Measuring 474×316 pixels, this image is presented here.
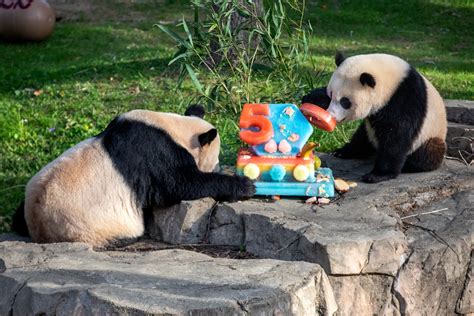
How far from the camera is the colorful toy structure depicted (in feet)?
15.2

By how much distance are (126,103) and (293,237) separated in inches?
166

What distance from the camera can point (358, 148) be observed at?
557 centimetres

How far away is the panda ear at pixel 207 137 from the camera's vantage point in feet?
15.0

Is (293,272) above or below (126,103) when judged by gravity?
above

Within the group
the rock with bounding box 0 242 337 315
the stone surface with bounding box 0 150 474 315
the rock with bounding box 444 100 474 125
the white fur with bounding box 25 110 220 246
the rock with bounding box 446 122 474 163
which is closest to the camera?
the rock with bounding box 0 242 337 315

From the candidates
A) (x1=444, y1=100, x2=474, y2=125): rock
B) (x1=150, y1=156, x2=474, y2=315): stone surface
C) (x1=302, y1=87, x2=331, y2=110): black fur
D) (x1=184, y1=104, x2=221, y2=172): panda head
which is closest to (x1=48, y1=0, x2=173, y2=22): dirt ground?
(x1=444, y1=100, x2=474, y2=125): rock

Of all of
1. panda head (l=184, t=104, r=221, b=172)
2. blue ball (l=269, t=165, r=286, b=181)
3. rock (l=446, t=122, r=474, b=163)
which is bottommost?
rock (l=446, t=122, r=474, b=163)

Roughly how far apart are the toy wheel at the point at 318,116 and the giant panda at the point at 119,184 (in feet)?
2.03

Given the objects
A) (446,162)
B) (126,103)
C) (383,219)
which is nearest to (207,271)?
(383,219)

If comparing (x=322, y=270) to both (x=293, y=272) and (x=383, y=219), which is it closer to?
(x=293, y=272)

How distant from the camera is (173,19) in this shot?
12.7 meters

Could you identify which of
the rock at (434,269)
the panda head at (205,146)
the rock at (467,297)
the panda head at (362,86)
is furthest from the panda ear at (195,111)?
the rock at (467,297)

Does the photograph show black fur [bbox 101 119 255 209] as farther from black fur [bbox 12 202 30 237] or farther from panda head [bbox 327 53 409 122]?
panda head [bbox 327 53 409 122]

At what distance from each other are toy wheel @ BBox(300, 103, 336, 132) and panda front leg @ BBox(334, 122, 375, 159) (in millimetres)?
683
